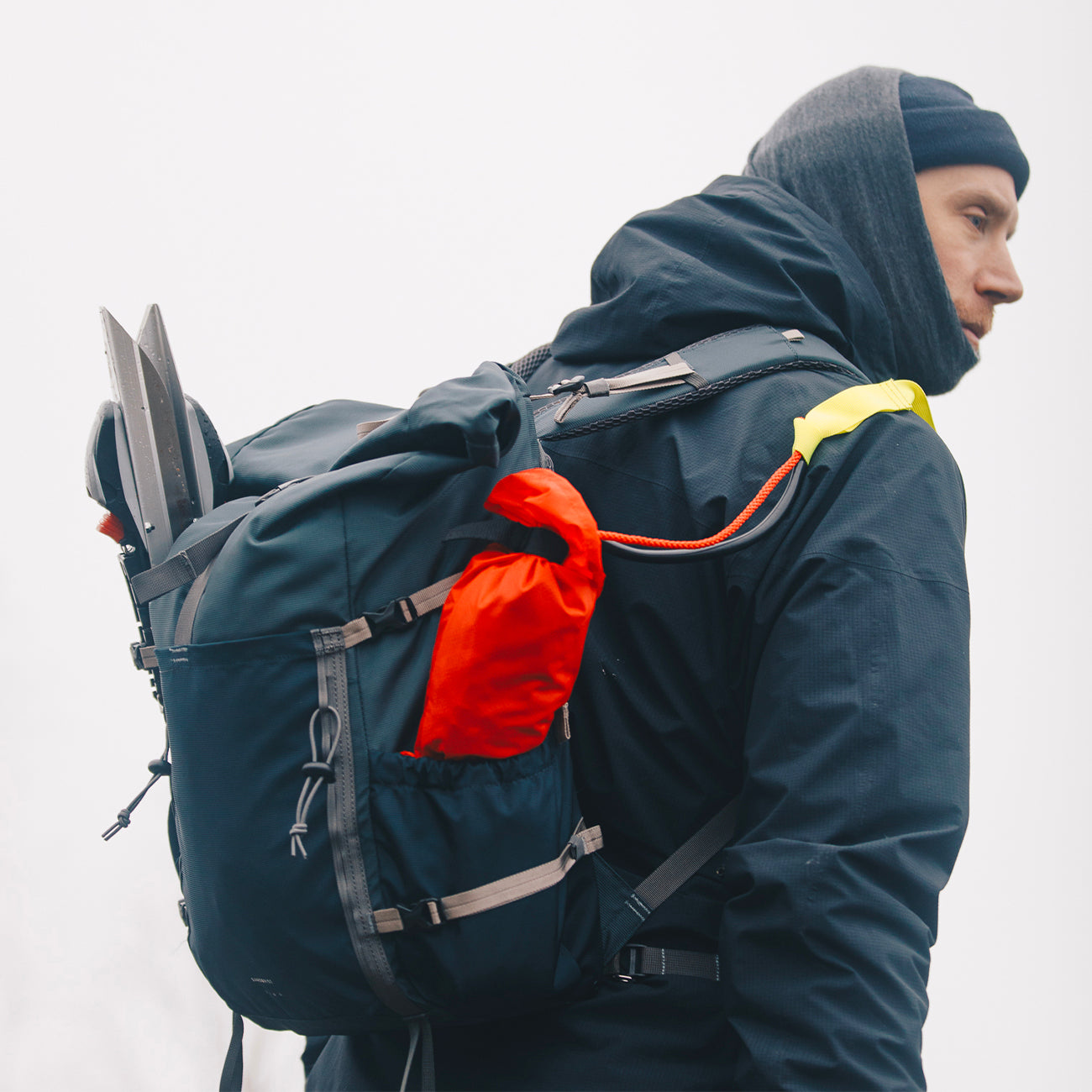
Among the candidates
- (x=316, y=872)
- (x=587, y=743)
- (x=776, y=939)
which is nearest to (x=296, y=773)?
(x=316, y=872)

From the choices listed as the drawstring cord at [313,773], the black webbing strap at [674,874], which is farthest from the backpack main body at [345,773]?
the black webbing strap at [674,874]

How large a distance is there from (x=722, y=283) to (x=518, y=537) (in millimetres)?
339

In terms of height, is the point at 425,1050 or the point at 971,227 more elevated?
the point at 971,227

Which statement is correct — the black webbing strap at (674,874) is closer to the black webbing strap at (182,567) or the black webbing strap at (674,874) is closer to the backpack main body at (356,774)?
the backpack main body at (356,774)

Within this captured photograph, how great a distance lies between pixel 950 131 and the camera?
1007mm

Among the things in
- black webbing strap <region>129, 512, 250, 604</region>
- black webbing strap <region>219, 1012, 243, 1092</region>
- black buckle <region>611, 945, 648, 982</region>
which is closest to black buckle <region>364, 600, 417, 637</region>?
black webbing strap <region>129, 512, 250, 604</region>

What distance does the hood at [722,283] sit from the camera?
0.80 metres

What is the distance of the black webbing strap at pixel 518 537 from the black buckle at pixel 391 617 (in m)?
0.06

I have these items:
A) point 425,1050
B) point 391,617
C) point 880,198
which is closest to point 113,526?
point 391,617

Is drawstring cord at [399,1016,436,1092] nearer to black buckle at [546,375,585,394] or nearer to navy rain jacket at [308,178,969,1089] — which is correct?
navy rain jacket at [308,178,969,1089]

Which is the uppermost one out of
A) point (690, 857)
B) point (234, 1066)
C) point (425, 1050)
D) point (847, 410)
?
point (847, 410)

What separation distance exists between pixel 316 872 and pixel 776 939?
13.6 inches

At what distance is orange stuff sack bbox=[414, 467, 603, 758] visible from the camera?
58cm

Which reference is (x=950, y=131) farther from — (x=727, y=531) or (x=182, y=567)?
(x=182, y=567)
